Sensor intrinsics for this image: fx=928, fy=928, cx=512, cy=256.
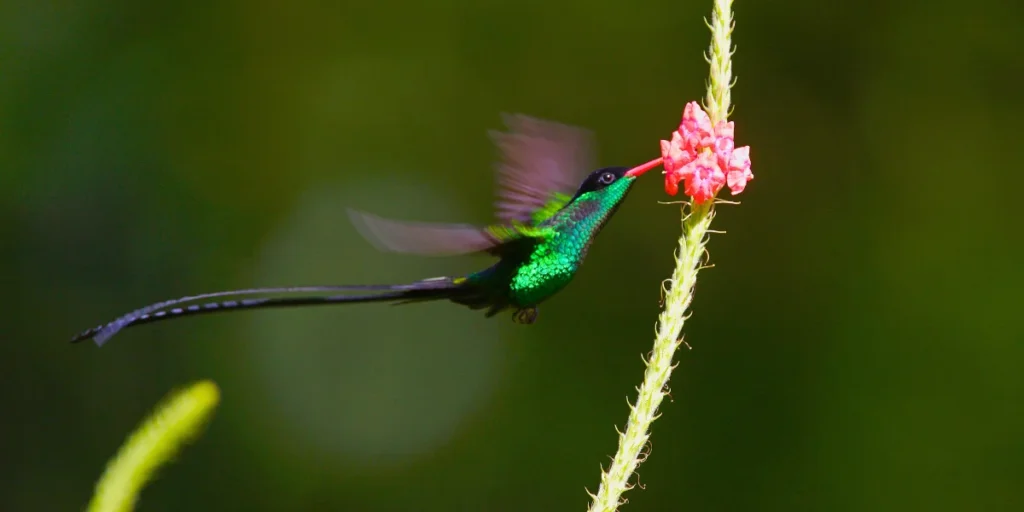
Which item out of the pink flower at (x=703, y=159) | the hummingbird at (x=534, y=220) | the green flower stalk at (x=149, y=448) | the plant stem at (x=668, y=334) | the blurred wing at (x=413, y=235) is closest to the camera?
the green flower stalk at (x=149, y=448)

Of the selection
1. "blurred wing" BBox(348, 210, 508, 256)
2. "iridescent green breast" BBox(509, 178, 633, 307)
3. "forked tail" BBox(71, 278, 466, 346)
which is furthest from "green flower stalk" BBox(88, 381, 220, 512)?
"iridescent green breast" BBox(509, 178, 633, 307)

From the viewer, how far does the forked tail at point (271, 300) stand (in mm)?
789

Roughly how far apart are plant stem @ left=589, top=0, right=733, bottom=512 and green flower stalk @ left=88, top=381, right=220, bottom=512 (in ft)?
1.19

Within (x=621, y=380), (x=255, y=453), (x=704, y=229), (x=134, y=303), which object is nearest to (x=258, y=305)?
(x=704, y=229)

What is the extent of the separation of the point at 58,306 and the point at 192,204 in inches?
27.4

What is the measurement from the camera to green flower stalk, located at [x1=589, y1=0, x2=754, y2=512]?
0.78m

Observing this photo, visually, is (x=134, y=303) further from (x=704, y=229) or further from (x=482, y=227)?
(x=704, y=229)

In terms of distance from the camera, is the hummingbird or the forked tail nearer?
the forked tail

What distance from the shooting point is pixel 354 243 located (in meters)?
4.18

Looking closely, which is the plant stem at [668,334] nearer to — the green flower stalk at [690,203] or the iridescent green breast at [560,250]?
the green flower stalk at [690,203]

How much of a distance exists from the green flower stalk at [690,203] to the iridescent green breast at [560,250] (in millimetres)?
235

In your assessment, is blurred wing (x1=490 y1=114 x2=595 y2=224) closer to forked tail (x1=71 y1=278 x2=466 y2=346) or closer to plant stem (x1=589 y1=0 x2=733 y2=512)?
forked tail (x1=71 y1=278 x2=466 y2=346)

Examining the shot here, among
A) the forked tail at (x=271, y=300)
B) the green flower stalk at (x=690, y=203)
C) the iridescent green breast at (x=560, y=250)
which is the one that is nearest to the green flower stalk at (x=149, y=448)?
the forked tail at (x=271, y=300)

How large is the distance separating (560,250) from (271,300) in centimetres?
44
